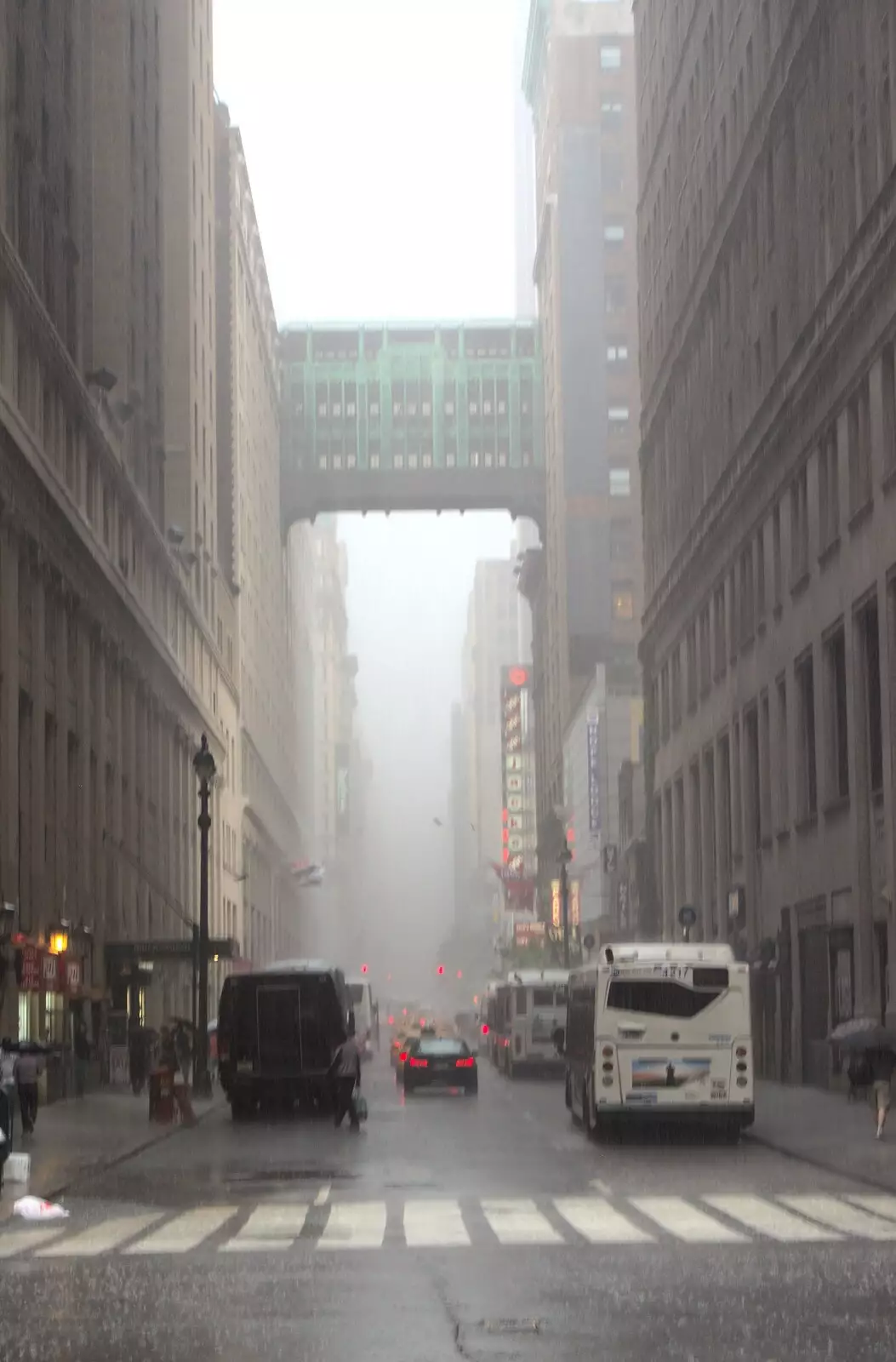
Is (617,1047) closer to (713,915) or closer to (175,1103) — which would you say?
(175,1103)

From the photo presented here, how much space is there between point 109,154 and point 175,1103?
39390 mm

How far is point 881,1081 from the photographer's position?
29266 millimetres

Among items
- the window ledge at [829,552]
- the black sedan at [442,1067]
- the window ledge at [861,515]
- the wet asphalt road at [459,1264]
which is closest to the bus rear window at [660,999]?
the wet asphalt road at [459,1264]

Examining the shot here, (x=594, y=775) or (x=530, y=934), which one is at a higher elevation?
(x=594, y=775)

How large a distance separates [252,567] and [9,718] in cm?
8377

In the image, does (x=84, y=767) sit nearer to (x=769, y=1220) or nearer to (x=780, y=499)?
(x=780, y=499)

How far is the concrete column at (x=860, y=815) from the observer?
4078 centimetres

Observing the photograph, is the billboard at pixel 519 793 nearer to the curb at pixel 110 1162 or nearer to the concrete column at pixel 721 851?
the concrete column at pixel 721 851

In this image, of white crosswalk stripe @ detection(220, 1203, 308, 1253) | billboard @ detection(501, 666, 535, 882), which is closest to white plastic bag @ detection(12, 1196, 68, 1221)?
white crosswalk stripe @ detection(220, 1203, 308, 1253)

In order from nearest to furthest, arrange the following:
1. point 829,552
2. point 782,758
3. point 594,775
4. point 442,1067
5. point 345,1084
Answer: point 345,1084, point 829,552, point 442,1067, point 782,758, point 594,775

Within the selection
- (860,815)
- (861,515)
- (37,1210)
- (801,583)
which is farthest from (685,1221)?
(801,583)

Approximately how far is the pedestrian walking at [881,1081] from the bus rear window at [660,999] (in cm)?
242

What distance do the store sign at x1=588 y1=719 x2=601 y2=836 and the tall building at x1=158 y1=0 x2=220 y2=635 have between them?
70.5ft

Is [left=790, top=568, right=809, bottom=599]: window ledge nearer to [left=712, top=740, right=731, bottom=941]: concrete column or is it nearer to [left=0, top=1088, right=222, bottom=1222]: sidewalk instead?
[left=712, top=740, right=731, bottom=941]: concrete column
